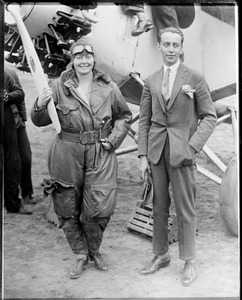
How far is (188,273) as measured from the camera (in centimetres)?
498

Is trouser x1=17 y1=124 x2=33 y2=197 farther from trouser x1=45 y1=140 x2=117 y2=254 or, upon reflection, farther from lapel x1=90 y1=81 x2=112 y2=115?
lapel x1=90 y1=81 x2=112 y2=115

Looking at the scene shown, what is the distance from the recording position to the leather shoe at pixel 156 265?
5031 millimetres

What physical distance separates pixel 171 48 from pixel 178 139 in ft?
2.21

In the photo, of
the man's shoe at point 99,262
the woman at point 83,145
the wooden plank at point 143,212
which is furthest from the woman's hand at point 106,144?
the man's shoe at point 99,262

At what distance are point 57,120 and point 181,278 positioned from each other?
1520 millimetres

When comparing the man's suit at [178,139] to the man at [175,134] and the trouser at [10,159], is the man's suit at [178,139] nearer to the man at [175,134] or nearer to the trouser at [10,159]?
the man at [175,134]

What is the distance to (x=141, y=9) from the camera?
203 inches

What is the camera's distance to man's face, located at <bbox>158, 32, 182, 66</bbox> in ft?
15.9

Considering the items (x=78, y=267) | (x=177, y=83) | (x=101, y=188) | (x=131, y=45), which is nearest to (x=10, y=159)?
(x=101, y=188)

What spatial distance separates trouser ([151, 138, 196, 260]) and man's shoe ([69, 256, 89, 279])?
0.55 metres

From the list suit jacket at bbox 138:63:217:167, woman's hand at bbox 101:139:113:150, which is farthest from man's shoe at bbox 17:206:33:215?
suit jacket at bbox 138:63:217:167

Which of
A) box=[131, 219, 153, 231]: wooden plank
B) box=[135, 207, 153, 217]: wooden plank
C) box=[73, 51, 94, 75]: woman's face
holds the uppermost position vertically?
box=[73, 51, 94, 75]: woman's face

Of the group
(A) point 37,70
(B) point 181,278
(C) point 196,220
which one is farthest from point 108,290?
(A) point 37,70

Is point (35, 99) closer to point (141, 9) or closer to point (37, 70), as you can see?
point (37, 70)
